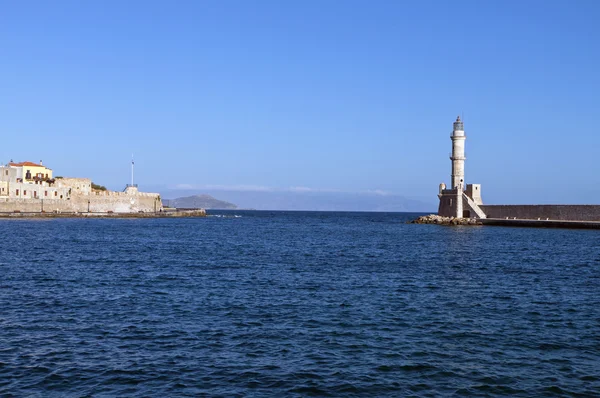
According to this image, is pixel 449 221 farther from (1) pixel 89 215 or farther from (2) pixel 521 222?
(1) pixel 89 215

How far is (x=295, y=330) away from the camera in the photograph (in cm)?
1563

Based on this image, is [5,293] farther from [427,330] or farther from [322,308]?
[427,330]

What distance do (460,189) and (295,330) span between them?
68.9m

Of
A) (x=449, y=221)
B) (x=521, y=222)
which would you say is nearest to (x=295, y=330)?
(x=521, y=222)

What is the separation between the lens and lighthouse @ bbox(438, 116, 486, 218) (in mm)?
80625

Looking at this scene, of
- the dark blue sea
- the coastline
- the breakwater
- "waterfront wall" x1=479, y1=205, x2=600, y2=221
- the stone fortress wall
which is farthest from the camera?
the stone fortress wall

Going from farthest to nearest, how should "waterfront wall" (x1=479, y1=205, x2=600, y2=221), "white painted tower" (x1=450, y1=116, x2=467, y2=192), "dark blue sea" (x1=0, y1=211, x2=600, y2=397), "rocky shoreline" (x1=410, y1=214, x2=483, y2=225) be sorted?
"white painted tower" (x1=450, y1=116, x2=467, y2=192) < "rocky shoreline" (x1=410, y1=214, x2=483, y2=225) < "waterfront wall" (x1=479, y1=205, x2=600, y2=221) < "dark blue sea" (x1=0, y1=211, x2=600, y2=397)

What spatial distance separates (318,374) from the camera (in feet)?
39.5

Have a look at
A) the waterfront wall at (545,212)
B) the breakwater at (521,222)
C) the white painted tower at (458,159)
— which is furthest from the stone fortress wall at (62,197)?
the waterfront wall at (545,212)

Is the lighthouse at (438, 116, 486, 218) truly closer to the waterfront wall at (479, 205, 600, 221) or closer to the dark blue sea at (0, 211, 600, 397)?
the waterfront wall at (479, 205, 600, 221)

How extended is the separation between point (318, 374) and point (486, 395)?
10.7 feet

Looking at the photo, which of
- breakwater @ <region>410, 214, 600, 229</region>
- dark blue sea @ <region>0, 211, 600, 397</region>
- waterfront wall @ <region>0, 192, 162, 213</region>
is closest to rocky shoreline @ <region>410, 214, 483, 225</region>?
breakwater @ <region>410, 214, 600, 229</region>

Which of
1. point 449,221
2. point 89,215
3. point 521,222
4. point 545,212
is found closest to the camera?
point 521,222

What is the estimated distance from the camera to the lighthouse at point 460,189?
80.6 metres
